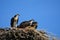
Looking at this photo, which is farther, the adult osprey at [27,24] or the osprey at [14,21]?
the osprey at [14,21]

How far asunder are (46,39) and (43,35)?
0.98ft

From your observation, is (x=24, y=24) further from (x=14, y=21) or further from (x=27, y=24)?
(x=14, y=21)

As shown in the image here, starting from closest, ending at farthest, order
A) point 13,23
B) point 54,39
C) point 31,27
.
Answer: point 54,39
point 31,27
point 13,23

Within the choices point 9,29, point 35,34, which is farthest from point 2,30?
point 35,34

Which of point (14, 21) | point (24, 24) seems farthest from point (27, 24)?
point (14, 21)

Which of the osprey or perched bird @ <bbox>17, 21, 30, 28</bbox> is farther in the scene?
the osprey

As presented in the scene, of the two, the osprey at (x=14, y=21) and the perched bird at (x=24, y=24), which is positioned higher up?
the osprey at (x=14, y=21)

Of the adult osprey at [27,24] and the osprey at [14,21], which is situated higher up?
the osprey at [14,21]

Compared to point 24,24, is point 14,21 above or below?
above

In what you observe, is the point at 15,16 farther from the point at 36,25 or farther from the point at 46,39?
the point at 46,39

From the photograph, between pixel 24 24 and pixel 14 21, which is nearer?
pixel 24 24

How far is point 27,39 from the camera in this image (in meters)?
21.6

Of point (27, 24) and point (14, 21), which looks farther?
point (14, 21)

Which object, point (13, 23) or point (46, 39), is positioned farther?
point (13, 23)
